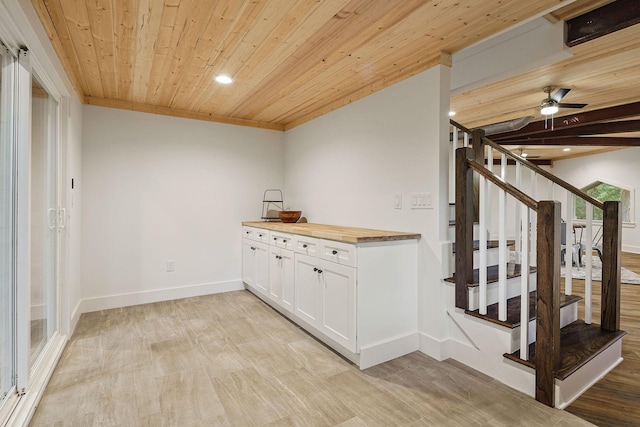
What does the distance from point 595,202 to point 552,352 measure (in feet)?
3.63

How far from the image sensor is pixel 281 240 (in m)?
3.24

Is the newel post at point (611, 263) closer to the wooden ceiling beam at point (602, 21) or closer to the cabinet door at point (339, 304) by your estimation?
the wooden ceiling beam at point (602, 21)

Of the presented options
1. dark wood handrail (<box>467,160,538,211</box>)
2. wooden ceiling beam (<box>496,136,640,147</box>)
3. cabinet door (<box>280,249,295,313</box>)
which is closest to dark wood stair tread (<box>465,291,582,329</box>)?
dark wood handrail (<box>467,160,538,211</box>)

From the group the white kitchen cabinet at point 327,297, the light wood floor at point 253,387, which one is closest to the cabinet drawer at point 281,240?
the white kitchen cabinet at point 327,297

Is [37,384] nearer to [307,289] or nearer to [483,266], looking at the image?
[307,289]

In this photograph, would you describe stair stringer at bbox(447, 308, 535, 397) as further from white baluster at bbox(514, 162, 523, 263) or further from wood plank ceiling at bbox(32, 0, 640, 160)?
wood plank ceiling at bbox(32, 0, 640, 160)

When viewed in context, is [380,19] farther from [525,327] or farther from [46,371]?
[46,371]

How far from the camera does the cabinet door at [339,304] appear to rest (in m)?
2.29

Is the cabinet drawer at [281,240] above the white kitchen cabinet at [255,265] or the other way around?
above

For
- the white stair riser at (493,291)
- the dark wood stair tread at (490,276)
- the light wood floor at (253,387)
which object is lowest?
the light wood floor at (253,387)

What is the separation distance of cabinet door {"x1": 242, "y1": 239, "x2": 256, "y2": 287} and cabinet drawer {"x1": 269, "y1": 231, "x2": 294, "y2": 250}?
1.82ft

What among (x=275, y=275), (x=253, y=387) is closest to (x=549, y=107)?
(x=275, y=275)

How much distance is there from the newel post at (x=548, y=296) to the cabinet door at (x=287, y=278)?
191 cm

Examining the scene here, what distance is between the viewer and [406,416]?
175cm
